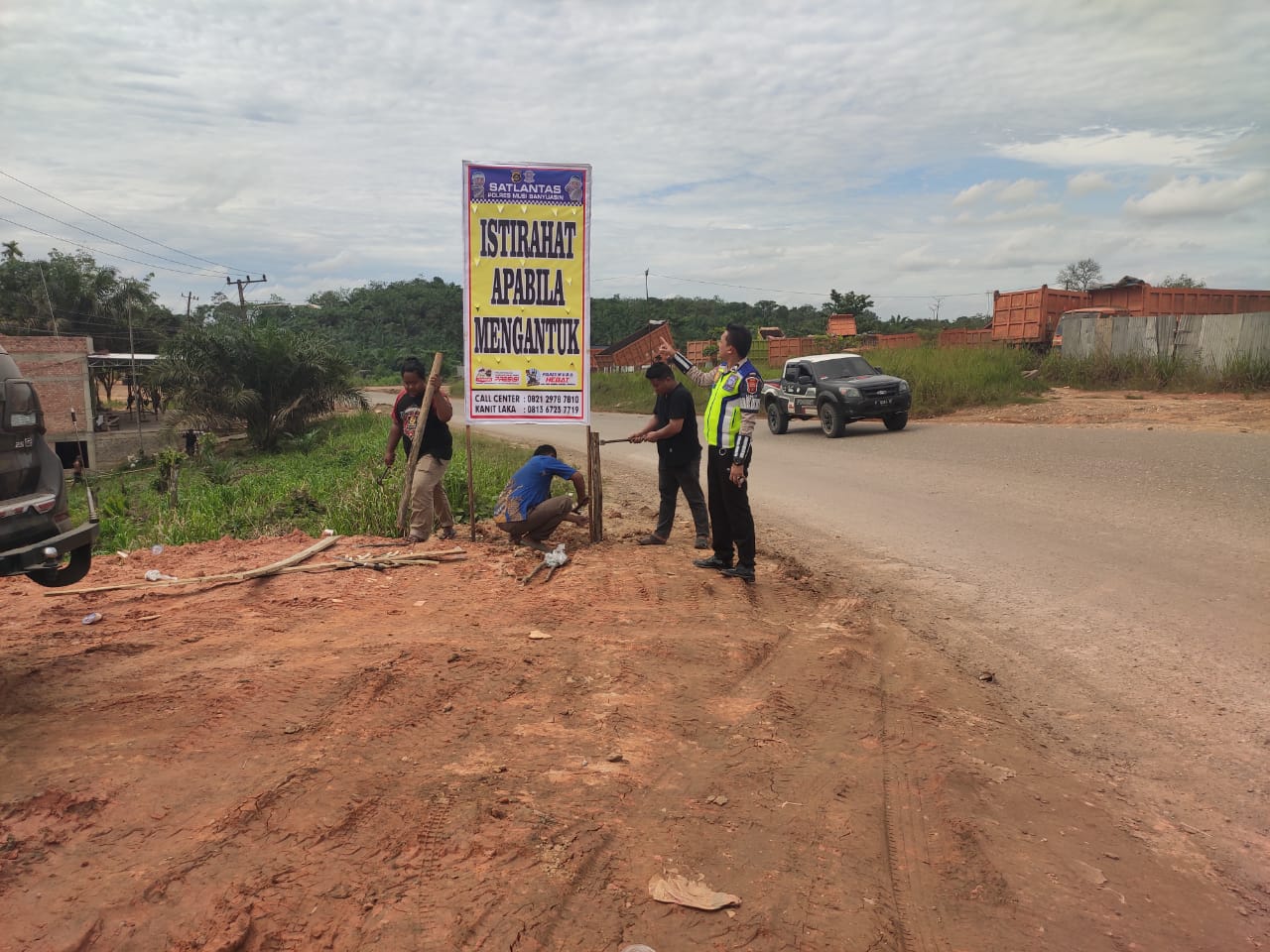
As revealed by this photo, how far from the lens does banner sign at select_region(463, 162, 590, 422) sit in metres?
7.75

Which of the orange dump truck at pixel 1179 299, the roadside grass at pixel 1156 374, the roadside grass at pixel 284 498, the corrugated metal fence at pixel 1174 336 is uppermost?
the orange dump truck at pixel 1179 299

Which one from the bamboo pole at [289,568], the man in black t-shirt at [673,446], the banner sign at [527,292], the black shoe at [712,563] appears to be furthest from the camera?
the man in black t-shirt at [673,446]

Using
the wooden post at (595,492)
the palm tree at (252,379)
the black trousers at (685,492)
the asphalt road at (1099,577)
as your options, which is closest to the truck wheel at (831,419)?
the asphalt road at (1099,577)

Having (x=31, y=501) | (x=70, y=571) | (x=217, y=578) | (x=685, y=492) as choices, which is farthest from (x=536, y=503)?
(x=31, y=501)

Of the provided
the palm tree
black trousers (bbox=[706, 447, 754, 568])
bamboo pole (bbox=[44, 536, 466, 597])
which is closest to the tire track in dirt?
black trousers (bbox=[706, 447, 754, 568])

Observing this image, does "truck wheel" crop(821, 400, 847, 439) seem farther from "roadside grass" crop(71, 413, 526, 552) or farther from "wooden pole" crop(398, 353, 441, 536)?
"wooden pole" crop(398, 353, 441, 536)

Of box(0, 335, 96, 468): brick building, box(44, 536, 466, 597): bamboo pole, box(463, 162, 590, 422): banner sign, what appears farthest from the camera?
box(0, 335, 96, 468): brick building

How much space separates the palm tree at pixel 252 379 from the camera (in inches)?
963

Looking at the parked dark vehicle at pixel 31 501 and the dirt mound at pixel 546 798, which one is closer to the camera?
the dirt mound at pixel 546 798

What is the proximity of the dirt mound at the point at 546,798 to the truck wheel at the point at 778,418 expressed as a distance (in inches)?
576

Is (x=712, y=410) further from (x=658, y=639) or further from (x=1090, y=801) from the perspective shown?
(x=1090, y=801)

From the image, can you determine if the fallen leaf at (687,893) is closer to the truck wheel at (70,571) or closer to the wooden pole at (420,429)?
the truck wheel at (70,571)

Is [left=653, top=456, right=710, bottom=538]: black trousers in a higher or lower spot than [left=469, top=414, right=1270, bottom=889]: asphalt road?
higher

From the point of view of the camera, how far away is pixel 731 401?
21.3 ft
